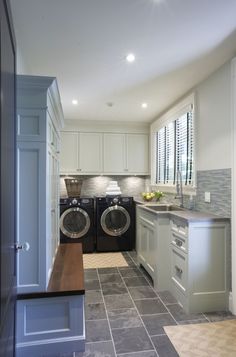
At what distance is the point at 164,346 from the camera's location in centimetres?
195

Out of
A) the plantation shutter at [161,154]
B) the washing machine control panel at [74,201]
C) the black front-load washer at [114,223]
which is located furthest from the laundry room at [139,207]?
the washing machine control panel at [74,201]

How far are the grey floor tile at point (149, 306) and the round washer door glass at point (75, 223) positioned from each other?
211cm

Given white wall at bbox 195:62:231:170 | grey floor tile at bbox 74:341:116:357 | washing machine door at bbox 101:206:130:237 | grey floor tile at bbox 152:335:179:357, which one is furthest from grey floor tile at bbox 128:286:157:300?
washing machine door at bbox 101:206:130:237

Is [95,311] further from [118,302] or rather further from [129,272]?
[129,272]

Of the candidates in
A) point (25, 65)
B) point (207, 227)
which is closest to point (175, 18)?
point (25, 65)

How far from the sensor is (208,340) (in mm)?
2008

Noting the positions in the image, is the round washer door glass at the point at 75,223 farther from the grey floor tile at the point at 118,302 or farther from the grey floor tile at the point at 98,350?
the grey floor tile at the point at 98,350

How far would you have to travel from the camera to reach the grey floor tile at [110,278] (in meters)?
3.25

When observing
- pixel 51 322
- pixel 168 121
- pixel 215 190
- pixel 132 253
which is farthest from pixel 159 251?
pixel 168 121

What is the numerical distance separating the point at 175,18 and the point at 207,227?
6.02 feet

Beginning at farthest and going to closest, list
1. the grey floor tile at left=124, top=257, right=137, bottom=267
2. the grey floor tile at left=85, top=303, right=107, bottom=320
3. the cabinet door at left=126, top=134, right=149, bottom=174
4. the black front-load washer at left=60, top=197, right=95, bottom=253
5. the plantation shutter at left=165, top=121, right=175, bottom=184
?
the cabinet door at left=126, top=134, right=149, bottom=174 → the black front-load washer at left=60, top=197, right=95, bottom=253 → the plantation shutter at left=165, top=121, right=175, bottom=184 → the grey floor tile at left=124, top=257, right=137, bottom=267 → the grey floor tile at left=85, top=303, right=107, bottom=320

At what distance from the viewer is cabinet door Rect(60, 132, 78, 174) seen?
4.91m

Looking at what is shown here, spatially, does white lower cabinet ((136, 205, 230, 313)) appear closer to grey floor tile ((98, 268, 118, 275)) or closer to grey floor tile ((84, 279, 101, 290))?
grey floor tile ((84, 279, 101, 290))

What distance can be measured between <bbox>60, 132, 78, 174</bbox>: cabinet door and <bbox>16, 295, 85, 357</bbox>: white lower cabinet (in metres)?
3.23
